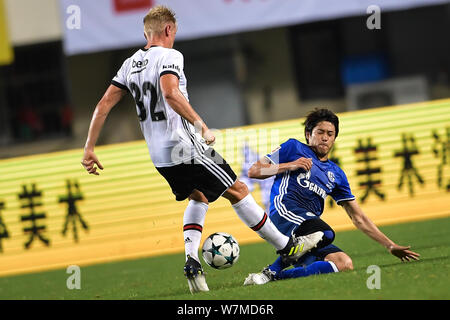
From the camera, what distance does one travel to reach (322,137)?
5621mm

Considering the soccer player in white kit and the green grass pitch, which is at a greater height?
the soccer player in white kit

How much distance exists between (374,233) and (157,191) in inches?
205

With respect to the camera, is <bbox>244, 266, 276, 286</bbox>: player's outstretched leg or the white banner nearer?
<bbox>244, 266, 276, 286</bbox>: player's outstretched leg

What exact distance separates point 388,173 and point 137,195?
10.3 ft

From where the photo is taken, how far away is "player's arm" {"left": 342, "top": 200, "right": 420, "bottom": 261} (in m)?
5.38

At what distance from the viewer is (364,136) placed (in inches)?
404

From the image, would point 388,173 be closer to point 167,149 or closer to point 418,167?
point 418,167

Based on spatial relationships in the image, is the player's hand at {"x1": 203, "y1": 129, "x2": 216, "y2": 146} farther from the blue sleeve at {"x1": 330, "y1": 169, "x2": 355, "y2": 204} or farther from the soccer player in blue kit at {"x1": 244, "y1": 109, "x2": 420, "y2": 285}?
the blue sleeve at {"x1": 330, "y1": 169, "x2": 355, "y2": 204}

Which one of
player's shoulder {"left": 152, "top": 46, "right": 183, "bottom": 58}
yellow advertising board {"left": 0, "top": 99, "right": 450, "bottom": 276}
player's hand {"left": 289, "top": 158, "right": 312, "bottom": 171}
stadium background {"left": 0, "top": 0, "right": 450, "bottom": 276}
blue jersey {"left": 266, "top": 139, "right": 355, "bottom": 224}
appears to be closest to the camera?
player's shoulder {"left": 152, "top": 46, "right": 183, "bottom": 58}

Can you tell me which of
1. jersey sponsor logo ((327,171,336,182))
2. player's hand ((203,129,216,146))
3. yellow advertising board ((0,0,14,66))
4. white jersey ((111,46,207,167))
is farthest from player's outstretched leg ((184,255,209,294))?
yellow advertising board ((0,0,14,66))

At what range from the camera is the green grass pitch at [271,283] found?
177 inches

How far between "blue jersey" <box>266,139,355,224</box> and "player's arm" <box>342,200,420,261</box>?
0.09m

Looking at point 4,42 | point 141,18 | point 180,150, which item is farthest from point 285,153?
point 4,42

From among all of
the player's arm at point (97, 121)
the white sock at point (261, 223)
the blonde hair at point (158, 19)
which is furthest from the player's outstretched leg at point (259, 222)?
the blonde hair at point (158, 19)
